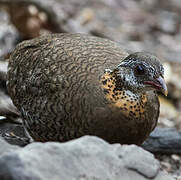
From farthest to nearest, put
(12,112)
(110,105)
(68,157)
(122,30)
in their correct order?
(122,30)
(12,112)
(110,105)
(68,157)

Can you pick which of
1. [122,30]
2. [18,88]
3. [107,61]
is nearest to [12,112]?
[18,88]

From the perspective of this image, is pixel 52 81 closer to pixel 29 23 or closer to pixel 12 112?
pixel 12 112

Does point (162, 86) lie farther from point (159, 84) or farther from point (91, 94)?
point (91, 94)

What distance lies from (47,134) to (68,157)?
148cm

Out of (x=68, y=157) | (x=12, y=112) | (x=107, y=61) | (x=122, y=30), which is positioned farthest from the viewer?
(x=122, y=30)

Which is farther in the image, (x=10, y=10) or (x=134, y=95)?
(x=10, y=10)

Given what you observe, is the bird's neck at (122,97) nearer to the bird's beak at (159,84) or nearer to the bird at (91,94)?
the bird at (91,94)

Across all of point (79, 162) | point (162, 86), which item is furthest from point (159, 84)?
point (79, 162)

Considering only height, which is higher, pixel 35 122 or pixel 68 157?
pixel 68 157

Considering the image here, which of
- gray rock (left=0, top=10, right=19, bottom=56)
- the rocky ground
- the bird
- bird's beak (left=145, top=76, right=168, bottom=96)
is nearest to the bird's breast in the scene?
the bird

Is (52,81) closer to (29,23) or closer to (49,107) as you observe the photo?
(49,107)

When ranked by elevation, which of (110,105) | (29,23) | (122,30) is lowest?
(122,30)

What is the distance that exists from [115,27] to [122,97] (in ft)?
22.7

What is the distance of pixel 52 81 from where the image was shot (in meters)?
4.82
